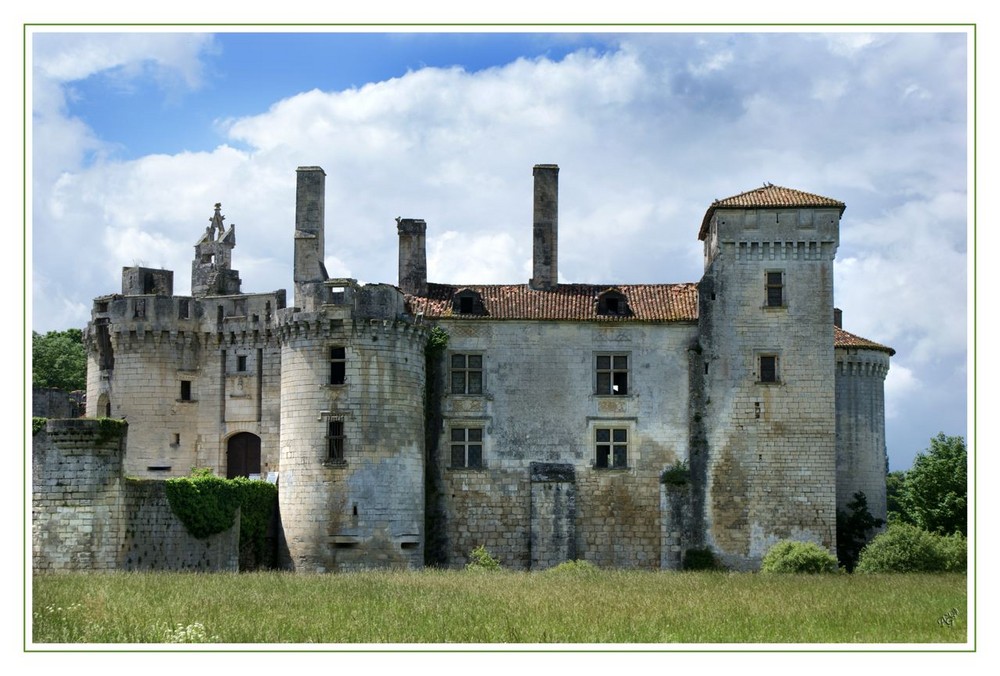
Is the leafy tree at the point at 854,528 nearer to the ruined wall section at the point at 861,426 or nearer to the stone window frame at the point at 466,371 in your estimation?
the ruined wall section at the point at 861,426

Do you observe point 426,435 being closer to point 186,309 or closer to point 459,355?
point 459,355

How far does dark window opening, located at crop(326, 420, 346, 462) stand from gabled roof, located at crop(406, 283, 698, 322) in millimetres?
4714

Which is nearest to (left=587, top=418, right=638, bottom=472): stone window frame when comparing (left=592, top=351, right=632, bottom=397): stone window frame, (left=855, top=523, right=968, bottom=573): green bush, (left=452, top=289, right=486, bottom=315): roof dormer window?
(left=592, top=351, right=632, bottom=397): stone window frame

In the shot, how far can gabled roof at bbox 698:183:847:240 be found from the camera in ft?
133

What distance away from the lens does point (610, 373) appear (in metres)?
41.0

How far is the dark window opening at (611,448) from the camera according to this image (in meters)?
40.7

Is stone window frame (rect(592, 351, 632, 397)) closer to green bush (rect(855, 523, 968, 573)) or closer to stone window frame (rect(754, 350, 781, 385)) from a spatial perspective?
stone window frame (rect(754, 350, 781, 385))

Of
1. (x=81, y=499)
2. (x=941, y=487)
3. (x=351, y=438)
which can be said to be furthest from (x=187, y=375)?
(x=941, y=487)

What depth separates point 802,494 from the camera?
3972 cm
